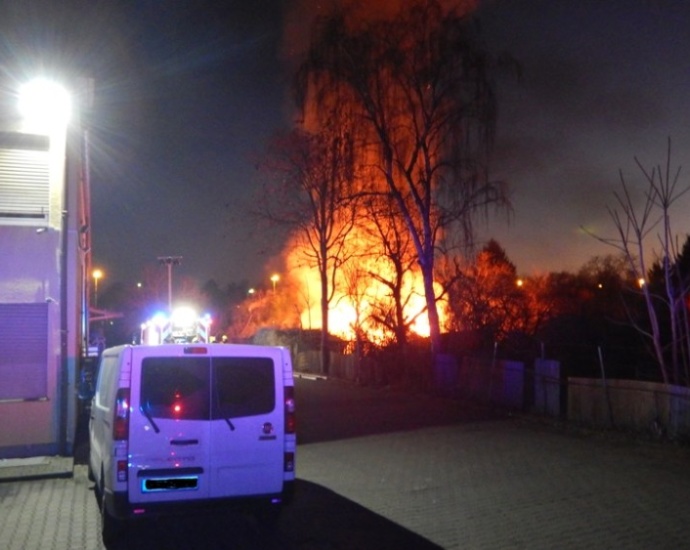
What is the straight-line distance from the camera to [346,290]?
33.5 meters

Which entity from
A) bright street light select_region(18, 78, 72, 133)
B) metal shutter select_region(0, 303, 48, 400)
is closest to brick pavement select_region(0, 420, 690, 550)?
metal shutter select_region(0, 303, 48, 400)

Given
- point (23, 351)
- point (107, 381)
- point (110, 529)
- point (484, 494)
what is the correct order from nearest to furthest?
point (110, 529) → point (107, 381) → point (484, 494) → point (23, 351)

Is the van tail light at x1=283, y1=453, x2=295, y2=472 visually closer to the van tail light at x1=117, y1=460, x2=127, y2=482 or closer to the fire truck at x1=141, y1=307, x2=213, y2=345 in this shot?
the van tail light at x1=117, y1=460, x2=127, y2=482

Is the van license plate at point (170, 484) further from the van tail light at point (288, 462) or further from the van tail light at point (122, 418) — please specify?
the van tail light at point (288, 462)

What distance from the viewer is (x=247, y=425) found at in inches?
306

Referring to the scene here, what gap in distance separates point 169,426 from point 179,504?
2.36 ft

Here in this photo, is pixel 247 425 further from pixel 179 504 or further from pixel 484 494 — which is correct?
pixel 484 494

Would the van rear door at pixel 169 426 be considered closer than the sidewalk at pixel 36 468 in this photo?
Yes

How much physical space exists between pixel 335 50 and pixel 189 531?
1963 centimetres

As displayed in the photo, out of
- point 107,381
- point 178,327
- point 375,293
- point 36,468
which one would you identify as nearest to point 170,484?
point 107,381

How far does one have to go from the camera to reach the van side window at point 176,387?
7.48 metres

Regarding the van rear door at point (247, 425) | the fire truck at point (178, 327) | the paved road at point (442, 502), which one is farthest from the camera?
the fire truck at point (178, 327)

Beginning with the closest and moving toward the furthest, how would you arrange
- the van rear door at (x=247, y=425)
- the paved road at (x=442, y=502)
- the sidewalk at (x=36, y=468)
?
the van rear door at (x=247, y=425) < the paved road at (x=442, y=502) < the sidewalk at (x=36, y=468)

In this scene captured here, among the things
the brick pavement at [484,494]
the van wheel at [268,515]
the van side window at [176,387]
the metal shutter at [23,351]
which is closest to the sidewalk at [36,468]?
the brick pavement at [484,494]
